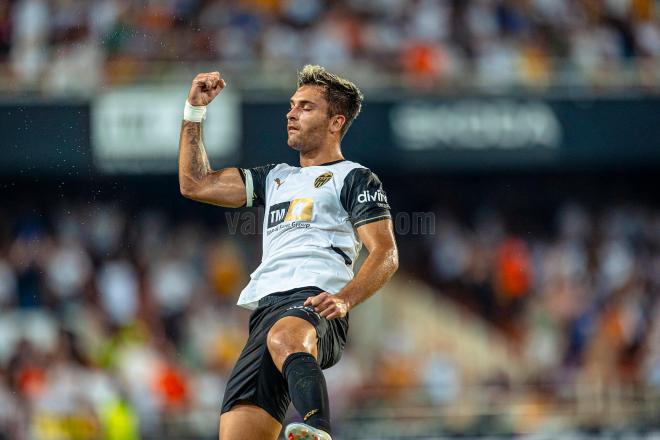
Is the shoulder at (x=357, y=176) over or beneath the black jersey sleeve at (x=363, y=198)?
over

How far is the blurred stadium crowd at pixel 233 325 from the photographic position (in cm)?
1289

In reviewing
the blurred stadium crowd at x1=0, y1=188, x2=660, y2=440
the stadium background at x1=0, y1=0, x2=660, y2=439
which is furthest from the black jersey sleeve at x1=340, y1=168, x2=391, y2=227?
the stadium background at x1=0, y1=0, x2=660, y2=439

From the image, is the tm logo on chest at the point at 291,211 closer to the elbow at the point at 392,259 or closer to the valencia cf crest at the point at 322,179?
the valencia cf crest at the point at 322,179

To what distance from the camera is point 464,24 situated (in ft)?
53.8

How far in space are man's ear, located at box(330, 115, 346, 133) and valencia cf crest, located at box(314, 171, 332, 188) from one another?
0.92 ft

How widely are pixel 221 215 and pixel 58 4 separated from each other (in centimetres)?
399

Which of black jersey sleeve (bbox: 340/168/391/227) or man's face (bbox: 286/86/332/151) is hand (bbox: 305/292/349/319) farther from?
man's face (bbox: 286/86/332/151)

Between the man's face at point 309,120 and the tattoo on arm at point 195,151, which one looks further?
the tattoo on arm at point 195,151

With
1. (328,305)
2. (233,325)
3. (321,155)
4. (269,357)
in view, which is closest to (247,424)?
(269,357)

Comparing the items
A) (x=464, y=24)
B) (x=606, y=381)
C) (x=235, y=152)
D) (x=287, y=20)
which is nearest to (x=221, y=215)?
(x=235, y=152)

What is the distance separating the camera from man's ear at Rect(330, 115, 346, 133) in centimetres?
686

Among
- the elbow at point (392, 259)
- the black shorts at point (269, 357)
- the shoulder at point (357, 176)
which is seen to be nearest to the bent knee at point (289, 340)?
the black shorts at point (269, 357)

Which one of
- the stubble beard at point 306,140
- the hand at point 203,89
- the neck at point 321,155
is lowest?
the neck at point 321,155

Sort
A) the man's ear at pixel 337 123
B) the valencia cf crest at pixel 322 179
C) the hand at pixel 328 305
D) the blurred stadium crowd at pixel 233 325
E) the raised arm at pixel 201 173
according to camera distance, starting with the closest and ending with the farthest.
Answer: the hand at pixel 328 305
the valencia cf crest at pixel 322 179
the man's ear at pixel 337 123
the raised arm at pixel 201 173
the blurred stadium crowd at pixel 233 325
